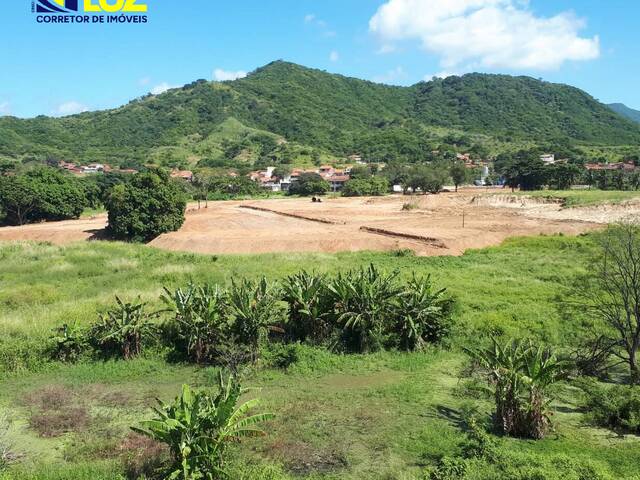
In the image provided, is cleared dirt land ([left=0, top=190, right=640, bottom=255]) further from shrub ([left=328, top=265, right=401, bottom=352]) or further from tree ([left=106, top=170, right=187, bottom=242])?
shrub ([left=328, top=265, right=401, bottom=352])

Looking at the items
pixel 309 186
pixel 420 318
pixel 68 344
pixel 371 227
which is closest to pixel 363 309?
pixel 420 318

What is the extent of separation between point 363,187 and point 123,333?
74.6 m

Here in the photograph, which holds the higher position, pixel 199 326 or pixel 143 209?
pixel 143 209

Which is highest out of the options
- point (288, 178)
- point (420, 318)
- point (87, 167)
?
point (87, 167)

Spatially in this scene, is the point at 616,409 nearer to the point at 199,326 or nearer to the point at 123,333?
the point at 199,326

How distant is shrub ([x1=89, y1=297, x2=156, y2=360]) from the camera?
50.0 feet

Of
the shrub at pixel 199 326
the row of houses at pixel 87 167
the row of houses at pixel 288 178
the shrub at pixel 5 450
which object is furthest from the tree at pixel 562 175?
the row of houses at pixel 87 167

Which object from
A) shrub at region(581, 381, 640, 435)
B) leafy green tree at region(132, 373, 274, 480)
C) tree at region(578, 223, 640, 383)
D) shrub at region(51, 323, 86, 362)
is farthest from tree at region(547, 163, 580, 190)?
leafy green tree at region(132, 373, 274, 480)

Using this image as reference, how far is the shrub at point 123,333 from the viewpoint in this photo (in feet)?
50.0

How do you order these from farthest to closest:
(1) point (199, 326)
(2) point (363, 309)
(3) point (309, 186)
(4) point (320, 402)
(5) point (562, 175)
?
(3) point (309, 186)
(5) point (562, 175)
(2) point (363, 309)
(1) point (199, 326)
(4) point (320, 402)

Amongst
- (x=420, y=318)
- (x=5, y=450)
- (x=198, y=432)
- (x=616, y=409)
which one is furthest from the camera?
(x=420, y=318)

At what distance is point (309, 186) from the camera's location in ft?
301

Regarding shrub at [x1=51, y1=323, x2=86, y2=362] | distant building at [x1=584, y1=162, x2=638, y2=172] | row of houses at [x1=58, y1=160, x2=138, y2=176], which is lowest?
shrub at [x1=51, y1=323, x2=86, y2=362]

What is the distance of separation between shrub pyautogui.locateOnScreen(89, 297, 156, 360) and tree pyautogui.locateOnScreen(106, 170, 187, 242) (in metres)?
27.9
